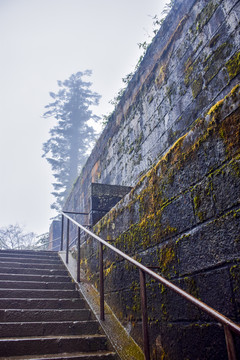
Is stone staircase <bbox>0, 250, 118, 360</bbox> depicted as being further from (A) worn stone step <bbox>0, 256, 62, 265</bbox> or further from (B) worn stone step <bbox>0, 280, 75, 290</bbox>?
(A) worn stone step <bbox>0, 256, 62, 265</bbox>

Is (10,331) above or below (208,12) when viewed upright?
below

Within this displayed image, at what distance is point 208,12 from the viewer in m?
3.27

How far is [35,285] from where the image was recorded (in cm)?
369

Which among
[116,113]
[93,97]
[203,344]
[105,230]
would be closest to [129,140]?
[116,113]

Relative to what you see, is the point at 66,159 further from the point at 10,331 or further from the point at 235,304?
the point at 235,304

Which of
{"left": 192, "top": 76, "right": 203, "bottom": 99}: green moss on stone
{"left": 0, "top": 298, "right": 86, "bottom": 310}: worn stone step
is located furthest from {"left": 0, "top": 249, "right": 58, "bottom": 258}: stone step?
{"left": 192, "top": 76, "right": 203, "bottom": 99}: green moss on stone

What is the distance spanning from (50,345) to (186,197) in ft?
5.60

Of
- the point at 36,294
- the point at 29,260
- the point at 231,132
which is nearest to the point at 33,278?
the point at 36,294

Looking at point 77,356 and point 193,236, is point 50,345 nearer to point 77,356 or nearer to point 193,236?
point 77,356

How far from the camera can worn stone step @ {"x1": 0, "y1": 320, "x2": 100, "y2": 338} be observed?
8.52 feet

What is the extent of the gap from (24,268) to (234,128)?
145 inches

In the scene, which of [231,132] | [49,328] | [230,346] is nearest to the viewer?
[230,346]

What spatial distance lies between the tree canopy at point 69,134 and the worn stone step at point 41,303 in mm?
15708

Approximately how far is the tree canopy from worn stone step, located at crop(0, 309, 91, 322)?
52.4 ft
